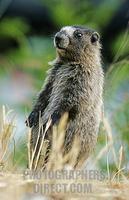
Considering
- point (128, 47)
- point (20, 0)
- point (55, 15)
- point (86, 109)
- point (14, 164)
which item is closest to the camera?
point (14, 164)

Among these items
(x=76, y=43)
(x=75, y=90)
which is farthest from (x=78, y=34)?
(x=75, y=90)

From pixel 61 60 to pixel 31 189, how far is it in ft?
6.34

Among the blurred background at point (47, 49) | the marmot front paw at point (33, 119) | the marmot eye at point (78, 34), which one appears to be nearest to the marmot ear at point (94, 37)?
the marmot eye at point (78, 34)

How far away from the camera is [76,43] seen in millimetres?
6344

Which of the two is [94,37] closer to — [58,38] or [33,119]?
[58,38]

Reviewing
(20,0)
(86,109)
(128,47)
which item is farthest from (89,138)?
(20,0)

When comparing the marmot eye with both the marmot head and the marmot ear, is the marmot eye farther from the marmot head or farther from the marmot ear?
the marmot ear

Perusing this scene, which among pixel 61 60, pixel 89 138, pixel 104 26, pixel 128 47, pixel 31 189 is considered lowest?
pixel 31 189

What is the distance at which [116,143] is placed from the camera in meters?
7.39

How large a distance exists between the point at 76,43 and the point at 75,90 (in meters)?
0.48

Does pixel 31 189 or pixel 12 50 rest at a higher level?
pixel 12 50

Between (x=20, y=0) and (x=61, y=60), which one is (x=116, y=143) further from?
(x=20, y=0)

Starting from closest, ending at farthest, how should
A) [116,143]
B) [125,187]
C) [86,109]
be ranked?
[125,187]
[86,109]
[116,143]

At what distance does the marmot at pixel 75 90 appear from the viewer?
5.88 m
